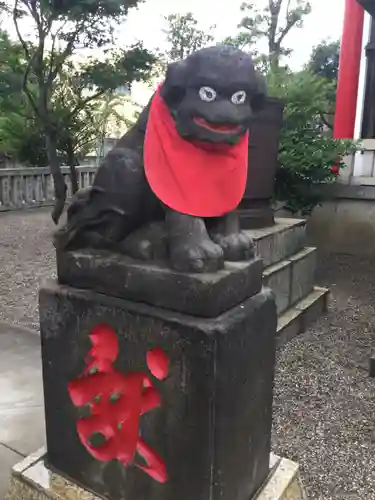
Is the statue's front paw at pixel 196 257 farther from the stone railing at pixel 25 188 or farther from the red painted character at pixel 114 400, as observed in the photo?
the stone railing at pixel 25 188

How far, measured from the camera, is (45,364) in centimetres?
132

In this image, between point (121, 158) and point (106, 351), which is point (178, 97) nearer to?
point (121, 158)

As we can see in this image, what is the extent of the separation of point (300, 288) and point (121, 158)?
7.99ft

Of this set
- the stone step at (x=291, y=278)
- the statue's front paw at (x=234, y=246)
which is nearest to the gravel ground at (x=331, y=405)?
the stone step at (x=291, y=278)

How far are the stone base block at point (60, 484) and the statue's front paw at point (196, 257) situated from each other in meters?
0.68

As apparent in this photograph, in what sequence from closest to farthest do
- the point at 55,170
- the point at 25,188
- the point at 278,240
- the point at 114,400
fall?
the point at 114,400
the point at 278,240
the point at 55,170
the point at 25,188

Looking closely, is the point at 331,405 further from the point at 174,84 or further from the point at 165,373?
the point at 174,84

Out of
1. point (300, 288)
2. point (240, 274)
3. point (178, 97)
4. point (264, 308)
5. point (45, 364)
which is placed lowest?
point (300, 288)

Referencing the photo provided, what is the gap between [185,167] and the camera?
3.58 ft

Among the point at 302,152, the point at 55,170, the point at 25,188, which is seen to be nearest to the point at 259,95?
the point at 302,152

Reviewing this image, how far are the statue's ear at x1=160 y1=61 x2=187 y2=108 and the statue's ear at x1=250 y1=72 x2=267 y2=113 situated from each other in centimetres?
16

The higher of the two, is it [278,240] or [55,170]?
[55,170]

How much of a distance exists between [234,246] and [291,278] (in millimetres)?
2088

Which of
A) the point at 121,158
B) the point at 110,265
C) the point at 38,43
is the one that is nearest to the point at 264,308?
the point at 110,265
